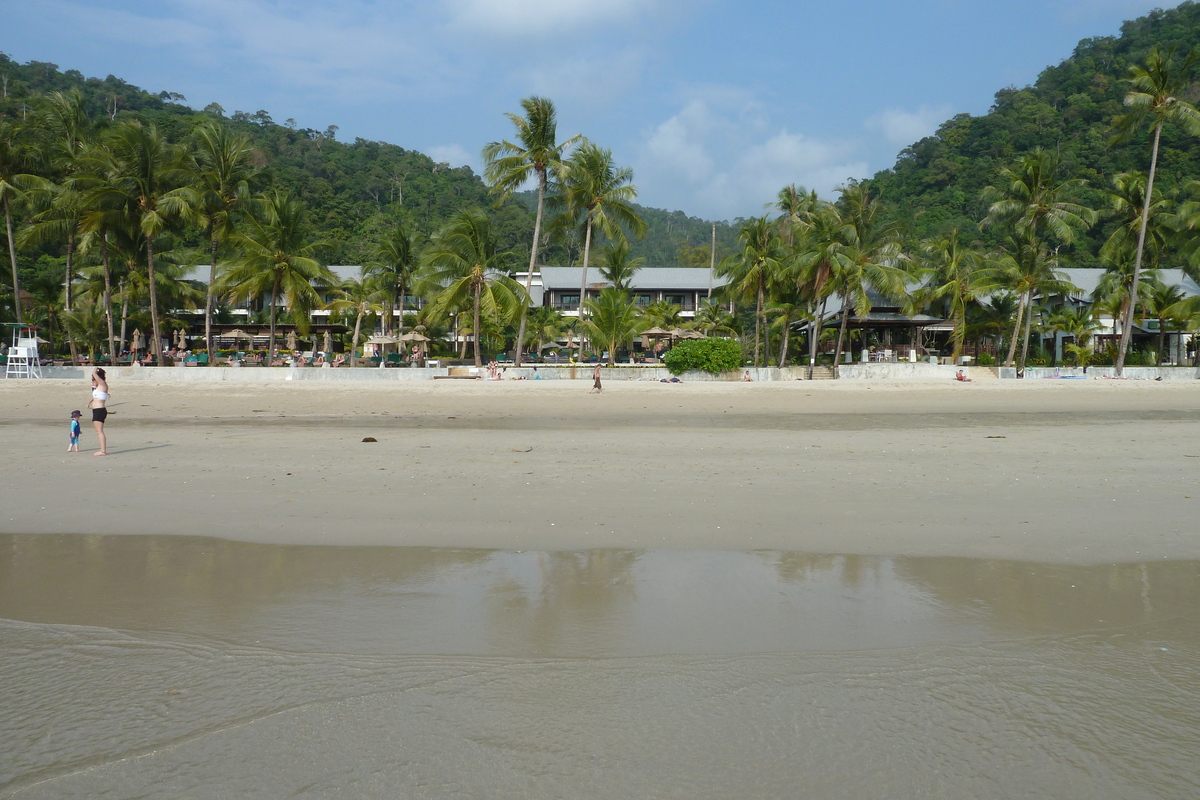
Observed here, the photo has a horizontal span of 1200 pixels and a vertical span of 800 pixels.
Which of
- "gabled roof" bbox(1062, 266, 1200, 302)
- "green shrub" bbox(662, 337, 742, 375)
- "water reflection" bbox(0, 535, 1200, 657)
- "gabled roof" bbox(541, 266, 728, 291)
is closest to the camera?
"water reflection" bbox(0, 535, 1200, 657)

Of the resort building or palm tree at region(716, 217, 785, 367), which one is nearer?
palm tree at region(716, 217, 785, 367)

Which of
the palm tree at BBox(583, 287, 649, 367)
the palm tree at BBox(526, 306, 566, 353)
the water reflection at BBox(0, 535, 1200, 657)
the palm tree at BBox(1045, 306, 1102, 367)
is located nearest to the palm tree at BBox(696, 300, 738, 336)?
the palm tree at BBox(526, 306, 566, 353)

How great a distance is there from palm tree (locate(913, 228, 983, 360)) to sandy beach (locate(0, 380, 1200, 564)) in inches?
698

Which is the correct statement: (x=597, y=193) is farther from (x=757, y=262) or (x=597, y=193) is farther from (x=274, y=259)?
(x=274, y=259)

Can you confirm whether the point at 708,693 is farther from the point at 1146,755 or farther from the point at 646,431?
the point at 646,431

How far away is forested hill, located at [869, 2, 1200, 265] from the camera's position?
54.5 meters

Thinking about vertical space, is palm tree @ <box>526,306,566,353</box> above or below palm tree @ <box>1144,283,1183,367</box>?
below

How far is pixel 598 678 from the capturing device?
13.3ft

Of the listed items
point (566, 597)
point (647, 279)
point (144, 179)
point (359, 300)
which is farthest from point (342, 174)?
point (566, 597)

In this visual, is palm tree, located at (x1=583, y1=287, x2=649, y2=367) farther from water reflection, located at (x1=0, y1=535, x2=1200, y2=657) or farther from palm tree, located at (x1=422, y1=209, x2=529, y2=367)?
water reflection, located at (x1=0, y1=535, x2=1200, y2=657)

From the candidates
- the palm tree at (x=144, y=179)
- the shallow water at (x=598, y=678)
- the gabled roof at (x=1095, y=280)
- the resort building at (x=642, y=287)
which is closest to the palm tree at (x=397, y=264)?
the palm tree at (x=144, y=179)

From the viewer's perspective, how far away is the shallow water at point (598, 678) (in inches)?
127

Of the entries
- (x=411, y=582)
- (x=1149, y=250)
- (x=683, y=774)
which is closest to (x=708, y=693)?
(x=683, y=774)

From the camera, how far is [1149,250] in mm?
36781
